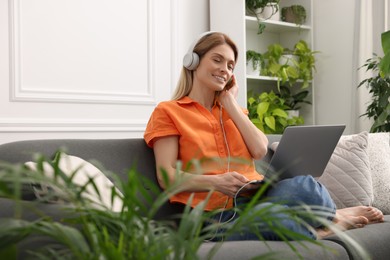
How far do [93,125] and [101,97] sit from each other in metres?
0.19

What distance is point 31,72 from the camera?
348 centimetres

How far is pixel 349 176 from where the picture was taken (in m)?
2.84

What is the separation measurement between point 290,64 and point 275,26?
32cm

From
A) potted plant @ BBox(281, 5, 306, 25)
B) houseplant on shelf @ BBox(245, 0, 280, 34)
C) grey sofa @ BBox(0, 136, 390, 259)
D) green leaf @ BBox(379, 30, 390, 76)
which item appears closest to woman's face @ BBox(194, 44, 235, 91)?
grey sofa @ BBox(0, 136, 390, 259)

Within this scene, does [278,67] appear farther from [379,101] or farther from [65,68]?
[65,68]

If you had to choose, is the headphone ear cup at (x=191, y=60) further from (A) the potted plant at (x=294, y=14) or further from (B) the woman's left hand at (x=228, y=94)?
(A) the potted plant at (x=294, y=14)

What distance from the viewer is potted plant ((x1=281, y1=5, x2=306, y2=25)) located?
485 cm

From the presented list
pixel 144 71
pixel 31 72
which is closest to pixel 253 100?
pixel 144 71

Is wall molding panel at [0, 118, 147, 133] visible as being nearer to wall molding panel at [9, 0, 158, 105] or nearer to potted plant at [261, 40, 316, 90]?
wall molding panel at [9, 0, 158, 105]

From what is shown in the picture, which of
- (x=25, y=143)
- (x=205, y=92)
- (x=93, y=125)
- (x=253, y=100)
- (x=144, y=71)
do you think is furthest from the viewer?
(x=253, y=100)

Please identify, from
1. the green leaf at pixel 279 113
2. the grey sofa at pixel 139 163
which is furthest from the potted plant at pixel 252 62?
the grey sofa at pixel 139 163

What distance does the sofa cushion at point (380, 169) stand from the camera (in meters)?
2.98

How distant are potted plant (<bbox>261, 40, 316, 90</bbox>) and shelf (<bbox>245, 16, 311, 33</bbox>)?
124mm

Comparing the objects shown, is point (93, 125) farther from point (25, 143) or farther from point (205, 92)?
point (25, 143)
